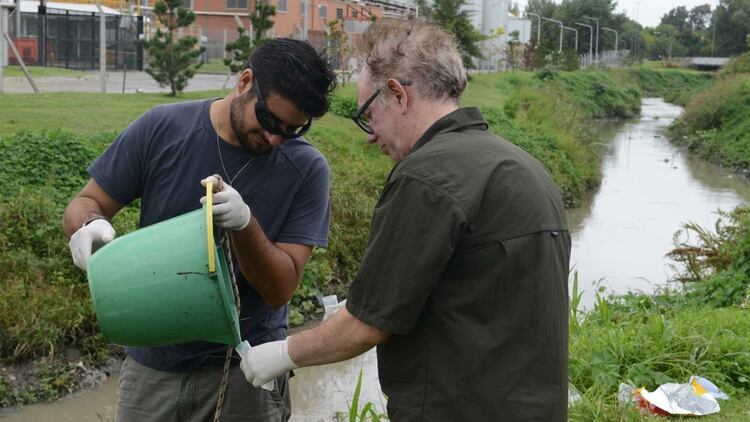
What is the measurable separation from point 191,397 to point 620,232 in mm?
11538

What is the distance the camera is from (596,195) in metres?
17.1

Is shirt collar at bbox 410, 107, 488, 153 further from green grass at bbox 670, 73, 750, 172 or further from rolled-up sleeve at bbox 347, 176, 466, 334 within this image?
green grass at bbox 670, 73, 750, 172

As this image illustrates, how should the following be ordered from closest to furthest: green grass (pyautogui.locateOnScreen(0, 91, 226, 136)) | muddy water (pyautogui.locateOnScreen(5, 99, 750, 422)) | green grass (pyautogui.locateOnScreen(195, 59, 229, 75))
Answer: muddy water (pyautogui.locateOnScreen(5, 99, 750, 422)), green grass (pyautogui.locateOnScreen(0, 91, 226, 136)), green grass (pyautogui.locateOnScreen(195, 59, 229, 75))

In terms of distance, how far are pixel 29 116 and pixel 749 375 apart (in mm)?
7411

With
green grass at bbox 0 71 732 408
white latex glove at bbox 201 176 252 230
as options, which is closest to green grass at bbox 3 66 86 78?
green grass at bbox 0 71 732 408

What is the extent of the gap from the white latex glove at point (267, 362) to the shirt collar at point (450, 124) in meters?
0.53

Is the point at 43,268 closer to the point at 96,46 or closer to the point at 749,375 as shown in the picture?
the point at 749,375

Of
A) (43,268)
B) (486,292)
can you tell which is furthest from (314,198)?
(43,268)

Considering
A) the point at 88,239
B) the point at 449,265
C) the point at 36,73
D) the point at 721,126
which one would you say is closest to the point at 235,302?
the point at 88,239

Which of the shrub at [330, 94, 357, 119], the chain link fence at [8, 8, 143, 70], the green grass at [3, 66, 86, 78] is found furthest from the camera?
the chain link fence at [8, 8, 143, 70]

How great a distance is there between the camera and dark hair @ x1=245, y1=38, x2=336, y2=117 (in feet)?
8.82

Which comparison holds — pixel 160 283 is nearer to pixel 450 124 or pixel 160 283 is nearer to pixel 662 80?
pixel 450 124

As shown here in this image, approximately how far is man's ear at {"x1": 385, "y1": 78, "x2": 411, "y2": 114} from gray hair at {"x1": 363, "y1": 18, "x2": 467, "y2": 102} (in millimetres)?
13

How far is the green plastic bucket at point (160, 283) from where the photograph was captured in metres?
2.32
